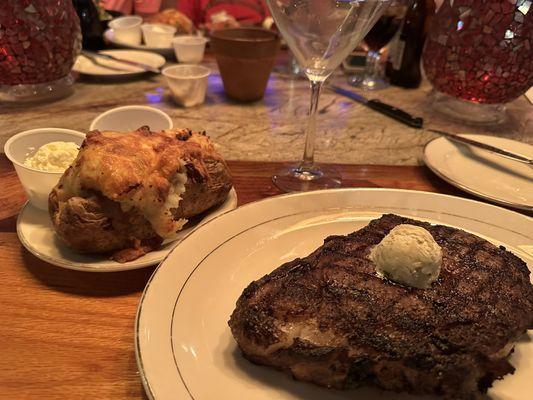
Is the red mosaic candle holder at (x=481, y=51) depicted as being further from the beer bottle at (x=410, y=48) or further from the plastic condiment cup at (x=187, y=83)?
the plastic condiment cup at (x=187, y=83)

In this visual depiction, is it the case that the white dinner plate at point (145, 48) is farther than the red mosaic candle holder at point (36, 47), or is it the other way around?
the white dinner plate at point (145, 48)

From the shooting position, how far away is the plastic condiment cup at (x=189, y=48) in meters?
2.35

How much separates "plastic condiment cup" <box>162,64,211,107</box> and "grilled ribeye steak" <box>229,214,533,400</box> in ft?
4.26

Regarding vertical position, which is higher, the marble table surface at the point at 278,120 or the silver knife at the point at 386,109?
the silver knife at the point at 386,109

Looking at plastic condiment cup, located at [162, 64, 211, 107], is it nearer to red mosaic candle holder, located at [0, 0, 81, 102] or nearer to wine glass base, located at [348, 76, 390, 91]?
red mosaic candle holder, located at [0, 0, 81, 102]

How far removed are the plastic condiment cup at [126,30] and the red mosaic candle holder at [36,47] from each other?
0.62 metres

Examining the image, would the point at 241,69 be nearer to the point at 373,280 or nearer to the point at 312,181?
the point at 312,181

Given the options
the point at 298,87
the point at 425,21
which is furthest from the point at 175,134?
the point at 425,21

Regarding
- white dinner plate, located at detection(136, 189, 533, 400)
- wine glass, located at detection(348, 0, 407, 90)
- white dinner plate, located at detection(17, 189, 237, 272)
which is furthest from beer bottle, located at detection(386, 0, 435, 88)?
white dinner plate, located at detection(17, 189, 237, 272)

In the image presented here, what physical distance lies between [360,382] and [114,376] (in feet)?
1.35

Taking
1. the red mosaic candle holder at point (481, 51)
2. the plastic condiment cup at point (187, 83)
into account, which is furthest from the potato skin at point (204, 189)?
the red mosaic candle holder at point (481, 51)

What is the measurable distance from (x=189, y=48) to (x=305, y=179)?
1.20 m

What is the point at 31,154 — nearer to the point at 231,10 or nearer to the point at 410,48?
the point at 410,48

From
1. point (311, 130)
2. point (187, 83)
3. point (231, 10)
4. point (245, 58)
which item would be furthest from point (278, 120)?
point (231, 10)
